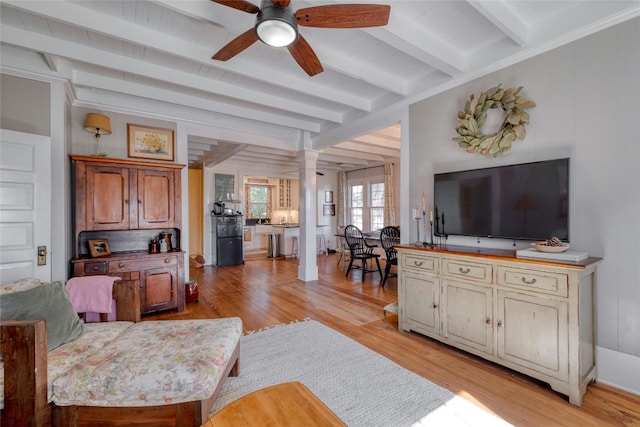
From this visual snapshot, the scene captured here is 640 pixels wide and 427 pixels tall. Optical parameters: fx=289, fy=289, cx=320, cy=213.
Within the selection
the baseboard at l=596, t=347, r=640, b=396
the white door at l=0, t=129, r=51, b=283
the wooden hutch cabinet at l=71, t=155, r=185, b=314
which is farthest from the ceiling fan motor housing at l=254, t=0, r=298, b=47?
the baseboard at l=596, t=347, r=640, b=396

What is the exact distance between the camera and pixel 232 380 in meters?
2.19

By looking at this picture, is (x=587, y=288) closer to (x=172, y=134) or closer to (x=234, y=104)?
(x=234, y=104)

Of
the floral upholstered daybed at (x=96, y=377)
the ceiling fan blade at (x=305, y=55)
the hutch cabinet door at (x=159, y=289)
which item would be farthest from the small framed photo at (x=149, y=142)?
the ceiling fan blade at (x=305, y=55)

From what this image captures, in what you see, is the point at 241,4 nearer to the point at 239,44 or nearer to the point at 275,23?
the point at 275,23

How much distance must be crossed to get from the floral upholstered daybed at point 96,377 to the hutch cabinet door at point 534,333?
6.88 feet

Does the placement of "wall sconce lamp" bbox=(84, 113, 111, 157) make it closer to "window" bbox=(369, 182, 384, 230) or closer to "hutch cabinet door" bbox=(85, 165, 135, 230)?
"hutch cabinet door" bbox=(85, 165, 135, 230)

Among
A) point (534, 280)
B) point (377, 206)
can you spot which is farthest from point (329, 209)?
point (534, 280)

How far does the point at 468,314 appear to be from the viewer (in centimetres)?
251

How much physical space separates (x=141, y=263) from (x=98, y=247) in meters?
0.56

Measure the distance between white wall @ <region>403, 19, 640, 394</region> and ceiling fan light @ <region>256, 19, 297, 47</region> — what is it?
2.19 metres

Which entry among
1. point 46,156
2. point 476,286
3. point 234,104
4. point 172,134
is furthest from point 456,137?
point 46,156

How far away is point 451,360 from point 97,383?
251cm

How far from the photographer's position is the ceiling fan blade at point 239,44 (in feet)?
6.36

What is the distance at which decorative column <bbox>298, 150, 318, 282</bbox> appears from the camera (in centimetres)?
536
